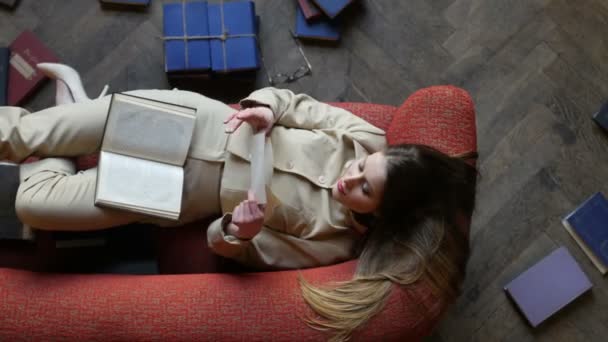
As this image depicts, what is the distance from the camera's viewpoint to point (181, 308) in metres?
1.15

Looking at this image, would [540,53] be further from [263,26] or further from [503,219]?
[263,26]

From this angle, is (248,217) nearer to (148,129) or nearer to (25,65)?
A: (148,129)

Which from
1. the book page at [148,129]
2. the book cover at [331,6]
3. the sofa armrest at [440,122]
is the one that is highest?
the sofa armrest at [440,122]

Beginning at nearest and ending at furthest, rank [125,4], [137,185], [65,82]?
1. [137,185]
2. [65,82]
3. [125,4]

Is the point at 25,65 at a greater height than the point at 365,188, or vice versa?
the point at 365,188

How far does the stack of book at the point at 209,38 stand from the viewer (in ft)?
5.53

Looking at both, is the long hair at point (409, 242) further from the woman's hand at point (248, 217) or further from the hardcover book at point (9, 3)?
the hardcover book at point (9, 3)

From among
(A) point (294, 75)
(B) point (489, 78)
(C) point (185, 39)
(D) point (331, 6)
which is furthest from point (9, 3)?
(B) point (489, 78)

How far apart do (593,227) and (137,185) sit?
1.51 metres

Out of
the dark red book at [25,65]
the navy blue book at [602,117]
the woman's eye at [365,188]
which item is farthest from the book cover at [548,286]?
the dark red book at [25,65]

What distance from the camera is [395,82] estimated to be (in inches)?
73.0

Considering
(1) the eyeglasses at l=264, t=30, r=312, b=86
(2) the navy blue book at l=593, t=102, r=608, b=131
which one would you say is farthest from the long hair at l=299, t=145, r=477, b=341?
(2) the navy blue book at l=593, t=102, r=608, b=131

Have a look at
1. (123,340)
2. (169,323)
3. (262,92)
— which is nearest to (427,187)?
(262,92)

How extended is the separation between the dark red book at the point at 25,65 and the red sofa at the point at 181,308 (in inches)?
30.2
